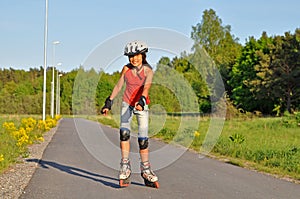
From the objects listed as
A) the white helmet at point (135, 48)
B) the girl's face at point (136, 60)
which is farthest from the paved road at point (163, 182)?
the white helmet at point (135, 48)

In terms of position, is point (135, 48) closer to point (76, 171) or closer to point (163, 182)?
point (163, 182)

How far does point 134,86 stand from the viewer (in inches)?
286

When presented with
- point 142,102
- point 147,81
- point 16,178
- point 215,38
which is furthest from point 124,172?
point 215,38

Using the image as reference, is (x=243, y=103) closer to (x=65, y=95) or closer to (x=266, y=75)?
(x=266, y=75)

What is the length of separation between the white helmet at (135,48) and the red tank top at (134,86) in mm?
300

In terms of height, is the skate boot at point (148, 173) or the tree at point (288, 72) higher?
the tree at point (288, 72)

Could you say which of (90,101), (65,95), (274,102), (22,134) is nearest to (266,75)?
(274,102)

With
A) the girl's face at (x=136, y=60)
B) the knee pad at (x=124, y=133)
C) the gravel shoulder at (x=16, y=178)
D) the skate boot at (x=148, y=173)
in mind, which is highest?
the girl's face at (x=136, y=60)

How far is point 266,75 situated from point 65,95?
37659 mm

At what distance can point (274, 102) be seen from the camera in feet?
191

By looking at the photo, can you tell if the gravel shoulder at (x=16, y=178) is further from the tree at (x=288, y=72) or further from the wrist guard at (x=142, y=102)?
the tree at (x=288, y=72)

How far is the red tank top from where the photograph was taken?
726 cm

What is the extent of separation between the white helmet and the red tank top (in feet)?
0.98

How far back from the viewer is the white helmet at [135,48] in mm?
7238
